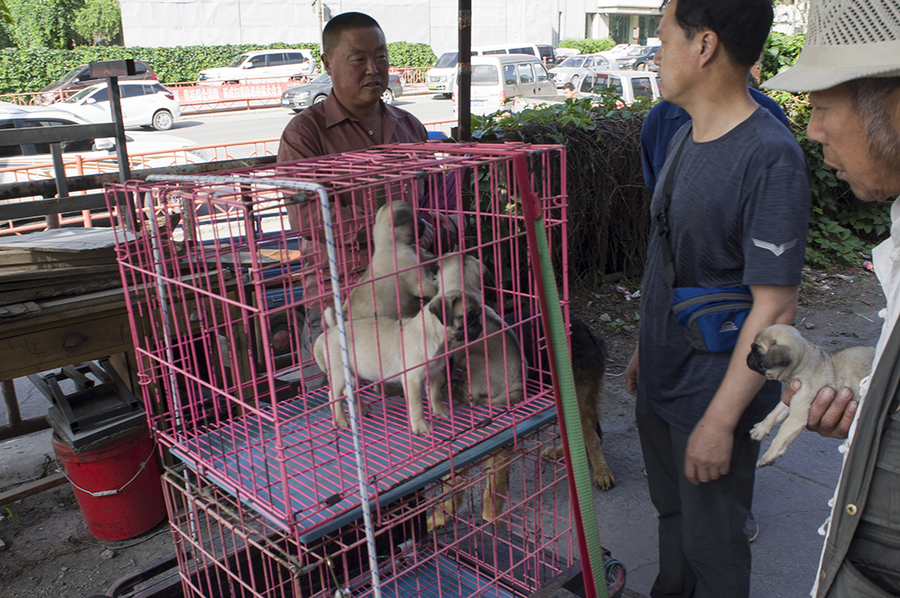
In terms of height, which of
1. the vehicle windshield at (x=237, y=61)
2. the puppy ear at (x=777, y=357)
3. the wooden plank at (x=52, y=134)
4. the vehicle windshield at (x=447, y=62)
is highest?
the vehicle windshield at (x=237, y=61)

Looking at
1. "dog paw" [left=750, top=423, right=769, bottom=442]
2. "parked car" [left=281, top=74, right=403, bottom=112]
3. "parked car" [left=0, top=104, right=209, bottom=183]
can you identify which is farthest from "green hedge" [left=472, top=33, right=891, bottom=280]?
"parked car" [left=281, top=74, right=403, bottom=112]

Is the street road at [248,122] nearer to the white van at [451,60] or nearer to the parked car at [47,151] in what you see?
the white van at [451,60]

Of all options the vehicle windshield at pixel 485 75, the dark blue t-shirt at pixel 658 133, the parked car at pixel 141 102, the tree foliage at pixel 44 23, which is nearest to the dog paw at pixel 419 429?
the dark blue t-shirt at pixel 658 133

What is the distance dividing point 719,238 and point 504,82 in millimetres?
14170

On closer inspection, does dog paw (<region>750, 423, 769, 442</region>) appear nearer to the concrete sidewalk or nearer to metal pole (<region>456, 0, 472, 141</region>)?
the concrete sidewalk

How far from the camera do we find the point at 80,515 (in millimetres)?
4027

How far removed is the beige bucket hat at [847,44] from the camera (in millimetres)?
1173

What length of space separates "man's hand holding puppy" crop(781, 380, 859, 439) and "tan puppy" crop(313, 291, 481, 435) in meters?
1.02

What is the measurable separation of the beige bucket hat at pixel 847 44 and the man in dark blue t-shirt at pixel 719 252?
0.54 metres

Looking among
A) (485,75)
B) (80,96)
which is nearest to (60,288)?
(485,75)

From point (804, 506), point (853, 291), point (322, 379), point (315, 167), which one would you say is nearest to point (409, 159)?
point (315, 167)

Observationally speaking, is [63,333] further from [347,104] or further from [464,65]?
[464,65]

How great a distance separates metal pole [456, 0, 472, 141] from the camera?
183 inches

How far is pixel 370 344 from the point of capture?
2277 millimetres
